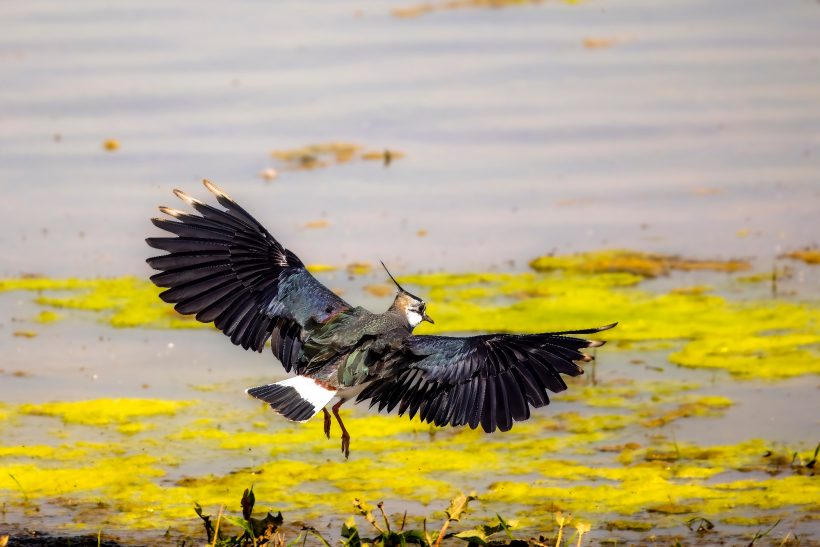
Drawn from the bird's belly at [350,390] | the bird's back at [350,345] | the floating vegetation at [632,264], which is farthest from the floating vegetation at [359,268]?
the bird's belly at [350,390]

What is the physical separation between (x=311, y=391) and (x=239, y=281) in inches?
31.2

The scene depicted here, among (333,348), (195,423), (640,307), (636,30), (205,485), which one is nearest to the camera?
(333,348)

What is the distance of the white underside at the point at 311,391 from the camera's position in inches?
240

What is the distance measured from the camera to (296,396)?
6.09m

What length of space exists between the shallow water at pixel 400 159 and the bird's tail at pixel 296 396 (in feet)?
4.66

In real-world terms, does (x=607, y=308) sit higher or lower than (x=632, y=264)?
lower

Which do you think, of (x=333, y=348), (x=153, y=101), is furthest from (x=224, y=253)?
(x=153, y=101)

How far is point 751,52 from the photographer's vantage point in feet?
54.3

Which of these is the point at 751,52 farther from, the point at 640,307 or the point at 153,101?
the point at 640,307

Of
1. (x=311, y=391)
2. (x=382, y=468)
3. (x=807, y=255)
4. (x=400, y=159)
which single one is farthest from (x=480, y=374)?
(x=400, y=159)

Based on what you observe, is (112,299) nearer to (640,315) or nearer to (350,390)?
(640,315)

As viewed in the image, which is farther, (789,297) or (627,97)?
(627,97)

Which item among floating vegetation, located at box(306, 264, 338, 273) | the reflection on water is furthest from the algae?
the reflection on water

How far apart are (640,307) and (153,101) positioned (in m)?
6.61
